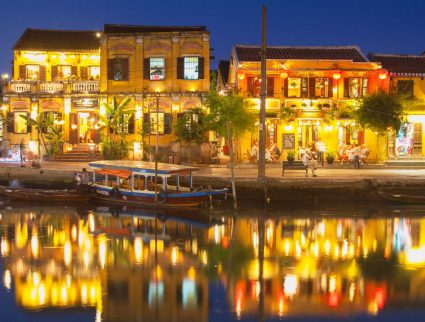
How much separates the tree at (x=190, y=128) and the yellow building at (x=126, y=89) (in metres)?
1.56

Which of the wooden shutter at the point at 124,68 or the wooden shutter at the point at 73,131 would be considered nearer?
the wooden shutter at the point at 124,68

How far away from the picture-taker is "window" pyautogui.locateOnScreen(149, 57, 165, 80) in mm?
42219

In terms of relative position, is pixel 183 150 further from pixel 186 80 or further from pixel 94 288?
pixel 94 288

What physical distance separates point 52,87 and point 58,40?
16.7 ft

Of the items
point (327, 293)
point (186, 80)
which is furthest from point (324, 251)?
point (186, 80)

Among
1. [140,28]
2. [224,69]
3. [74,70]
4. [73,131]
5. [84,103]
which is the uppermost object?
[140,28]

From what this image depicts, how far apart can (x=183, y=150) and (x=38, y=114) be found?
10.4 metres

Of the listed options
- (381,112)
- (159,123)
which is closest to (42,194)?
(159,123)

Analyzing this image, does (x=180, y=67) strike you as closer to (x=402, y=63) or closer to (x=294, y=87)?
(x=294, y=87)

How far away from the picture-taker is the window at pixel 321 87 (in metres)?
41.9

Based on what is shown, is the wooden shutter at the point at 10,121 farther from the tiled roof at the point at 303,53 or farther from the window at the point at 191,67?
the tiled roof at the point at 303,53

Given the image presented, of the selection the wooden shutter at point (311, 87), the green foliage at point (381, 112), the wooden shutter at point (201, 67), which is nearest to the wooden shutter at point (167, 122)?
the wooden shutter at point (201, 67)

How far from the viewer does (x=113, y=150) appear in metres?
40.4

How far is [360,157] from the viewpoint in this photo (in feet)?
130
